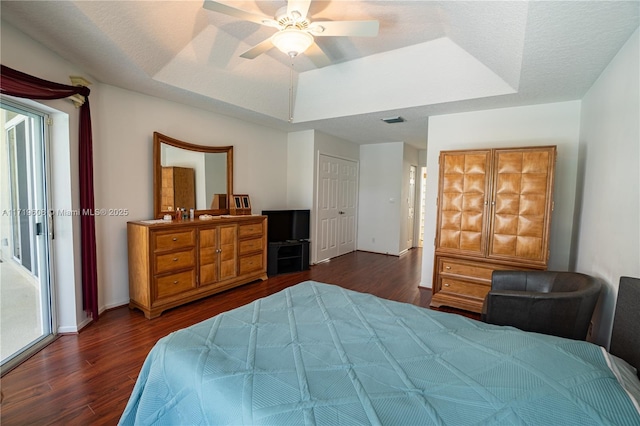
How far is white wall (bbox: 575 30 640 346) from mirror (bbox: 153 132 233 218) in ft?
13.8

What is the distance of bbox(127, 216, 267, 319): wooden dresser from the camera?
3133 mm

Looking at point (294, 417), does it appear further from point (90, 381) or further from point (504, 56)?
point (504, 56)

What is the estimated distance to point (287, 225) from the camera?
5.03 m

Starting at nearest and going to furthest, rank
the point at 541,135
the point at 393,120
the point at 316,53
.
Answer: the point at 316,53 < the point at 541,135 < the point at 393,120

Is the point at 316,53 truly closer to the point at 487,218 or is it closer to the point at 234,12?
the point at 234,12

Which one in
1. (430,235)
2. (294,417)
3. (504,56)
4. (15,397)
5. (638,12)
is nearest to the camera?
(294,417)

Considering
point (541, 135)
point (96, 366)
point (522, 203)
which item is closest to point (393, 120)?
point (541, 135)

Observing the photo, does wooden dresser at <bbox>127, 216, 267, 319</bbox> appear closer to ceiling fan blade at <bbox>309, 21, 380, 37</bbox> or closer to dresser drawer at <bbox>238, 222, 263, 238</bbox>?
dresser drawer at <bbox>238, 222, 263, 238</bbox>

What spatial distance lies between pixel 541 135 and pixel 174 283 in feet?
15.3

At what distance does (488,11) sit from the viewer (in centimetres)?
205

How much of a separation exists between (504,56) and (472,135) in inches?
54.8

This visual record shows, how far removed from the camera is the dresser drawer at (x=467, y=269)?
3.26 m

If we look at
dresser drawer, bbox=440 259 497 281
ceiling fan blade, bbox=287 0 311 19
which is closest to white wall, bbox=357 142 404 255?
dresser drawer, bbox=440 259 497 281

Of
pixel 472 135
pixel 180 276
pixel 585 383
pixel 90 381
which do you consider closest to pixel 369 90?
pixel 472 135
